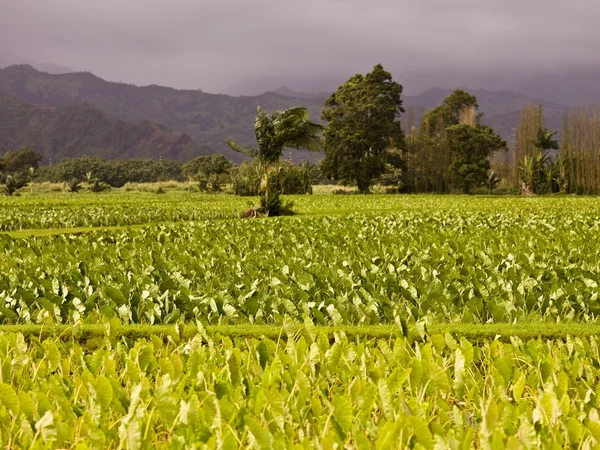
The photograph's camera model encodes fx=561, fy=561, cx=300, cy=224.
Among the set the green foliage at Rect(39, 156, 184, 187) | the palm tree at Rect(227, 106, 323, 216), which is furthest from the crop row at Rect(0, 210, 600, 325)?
the green foliage at Rect(39, 156, 184, 187)

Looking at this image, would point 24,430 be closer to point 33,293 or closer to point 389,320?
point 389,320

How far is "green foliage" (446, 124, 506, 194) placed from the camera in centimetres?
4709

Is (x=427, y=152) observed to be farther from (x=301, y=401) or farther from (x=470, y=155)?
(x=301, y=401)

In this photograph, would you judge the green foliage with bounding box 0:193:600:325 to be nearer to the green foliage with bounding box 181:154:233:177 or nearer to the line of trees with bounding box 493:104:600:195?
the line of trees with bounding box 493:104:600:195

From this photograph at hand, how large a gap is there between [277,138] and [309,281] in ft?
50.4

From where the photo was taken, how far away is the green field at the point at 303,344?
2.65 metres

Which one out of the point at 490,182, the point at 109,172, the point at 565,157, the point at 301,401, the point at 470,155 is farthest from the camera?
the point at 109,172

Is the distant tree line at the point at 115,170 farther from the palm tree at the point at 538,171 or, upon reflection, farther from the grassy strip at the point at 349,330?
the grassy strip at the point at 349,330

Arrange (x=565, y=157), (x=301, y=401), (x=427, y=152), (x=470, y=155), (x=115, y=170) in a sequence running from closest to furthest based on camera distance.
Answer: (x=301, y=401) < (x=565, y=157) < (x=470, y=155) < (x=427, y=152) < (x=115, y=170)

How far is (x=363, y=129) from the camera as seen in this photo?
50.3 metres

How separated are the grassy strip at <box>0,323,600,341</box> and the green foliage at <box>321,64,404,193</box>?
146 feet

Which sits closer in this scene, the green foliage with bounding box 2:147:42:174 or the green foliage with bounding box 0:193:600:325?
the green foliage with bounding box 0:193:600:325

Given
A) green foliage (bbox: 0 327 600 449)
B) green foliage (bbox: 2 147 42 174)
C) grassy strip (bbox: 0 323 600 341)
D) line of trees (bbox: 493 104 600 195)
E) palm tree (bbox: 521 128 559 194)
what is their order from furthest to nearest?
1. green foliage (bbox: 2 147 42 174)
2. palm tree (bbox: 521 128 559 194)
3. line of trees (bbox: 493 104 600 195)
4. grassy strip (bbox: 0 323 600 341)
5. green foliage (bbox: 0 327 600 449)

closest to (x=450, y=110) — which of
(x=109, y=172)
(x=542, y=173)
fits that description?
(x=542, y=173)
